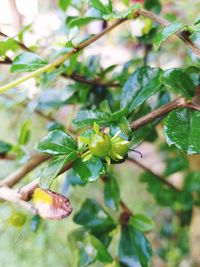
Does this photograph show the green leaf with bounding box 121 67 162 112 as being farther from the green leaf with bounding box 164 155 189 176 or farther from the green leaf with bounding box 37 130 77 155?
the green leaf with bounding box 164 155 189 176

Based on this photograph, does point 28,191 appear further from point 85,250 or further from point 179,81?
point 85,250

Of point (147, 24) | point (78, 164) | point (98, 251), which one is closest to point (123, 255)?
point (98, 251)

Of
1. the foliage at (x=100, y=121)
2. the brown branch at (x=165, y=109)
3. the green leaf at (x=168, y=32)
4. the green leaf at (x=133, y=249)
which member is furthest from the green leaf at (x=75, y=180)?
the green leaf at (x=168, y=32)

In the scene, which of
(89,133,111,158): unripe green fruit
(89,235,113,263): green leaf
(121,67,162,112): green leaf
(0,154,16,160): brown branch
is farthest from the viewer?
(0,154,16,160): brown branch

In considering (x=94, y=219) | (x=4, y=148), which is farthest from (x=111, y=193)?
(x=4, y=148)

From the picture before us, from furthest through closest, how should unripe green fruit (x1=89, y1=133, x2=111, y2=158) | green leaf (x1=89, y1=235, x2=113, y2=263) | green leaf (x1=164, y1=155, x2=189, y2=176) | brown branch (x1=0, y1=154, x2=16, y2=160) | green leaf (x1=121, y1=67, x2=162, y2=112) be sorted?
green leaf (x1=164, y1=155, x2=189, y2=176) → brown branch (x1=0, y1=154, x2=16, y2=160) → green leaf (x1=89, y1=235, x2=113, y2=263) → green leaf (x1=121, y1=67, x2=162, y2=112) → unripe green fruit (x1=89, y1=133, x2=111, y2=158)

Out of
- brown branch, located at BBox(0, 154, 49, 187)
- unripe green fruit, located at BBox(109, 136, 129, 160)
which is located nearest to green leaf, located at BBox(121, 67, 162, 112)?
unripe green fruit, located at BBox(109, 136, 129, 160)
